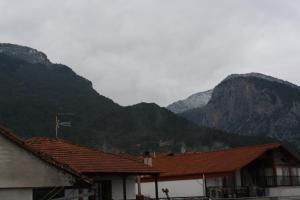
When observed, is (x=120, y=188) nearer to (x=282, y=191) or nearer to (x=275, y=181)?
(x=275, y=181)

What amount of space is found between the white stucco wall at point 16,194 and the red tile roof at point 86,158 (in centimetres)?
825

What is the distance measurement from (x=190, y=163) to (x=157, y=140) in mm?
65996

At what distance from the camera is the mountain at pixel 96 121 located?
104 metres

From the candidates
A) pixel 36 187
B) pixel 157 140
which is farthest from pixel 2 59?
pixel 36 187

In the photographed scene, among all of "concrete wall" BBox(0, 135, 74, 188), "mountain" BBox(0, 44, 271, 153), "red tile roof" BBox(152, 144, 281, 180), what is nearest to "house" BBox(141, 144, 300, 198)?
"red tile roof" BBox(152, 144, 281, 180)

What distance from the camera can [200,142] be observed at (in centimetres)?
11175

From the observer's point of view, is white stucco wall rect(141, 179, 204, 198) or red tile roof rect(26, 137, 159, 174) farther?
white stucco wall rect(141, 179, 204, 198)

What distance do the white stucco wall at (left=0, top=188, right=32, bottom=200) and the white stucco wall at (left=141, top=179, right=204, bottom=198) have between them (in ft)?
81.5

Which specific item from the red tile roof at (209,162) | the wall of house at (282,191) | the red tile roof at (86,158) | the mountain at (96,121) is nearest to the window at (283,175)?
the wall of house at (282,191)

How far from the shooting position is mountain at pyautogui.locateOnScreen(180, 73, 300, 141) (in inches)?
6481

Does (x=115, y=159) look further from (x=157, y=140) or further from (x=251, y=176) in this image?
(x=157, y=140)

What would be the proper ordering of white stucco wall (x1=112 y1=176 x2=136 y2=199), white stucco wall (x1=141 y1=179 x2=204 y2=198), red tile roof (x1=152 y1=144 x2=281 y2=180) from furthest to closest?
red tile roof (x1=152 y1=144 x2=281 y2=180) < white stucco wall (x1=141 y1=179 x2=204 y2=198) < white stucco wall (x1=112 y1=176 x2=136 y2=199)

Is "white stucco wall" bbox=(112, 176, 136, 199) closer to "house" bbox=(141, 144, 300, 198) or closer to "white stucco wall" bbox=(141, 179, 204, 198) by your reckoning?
"house" bbox=(141, 144, 300, 198)

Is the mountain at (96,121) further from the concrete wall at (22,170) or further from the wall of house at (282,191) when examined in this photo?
the concrete wall at (22,170)
